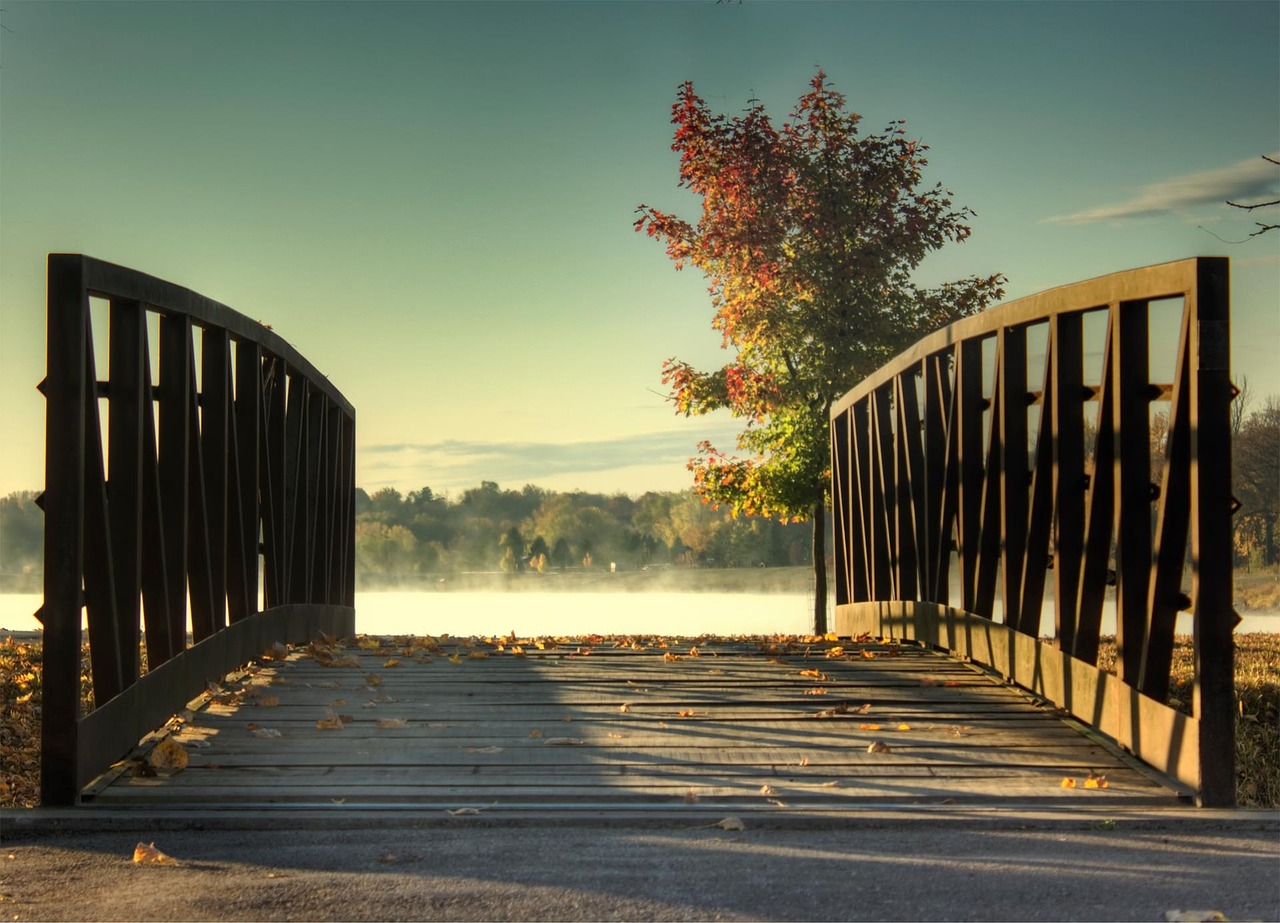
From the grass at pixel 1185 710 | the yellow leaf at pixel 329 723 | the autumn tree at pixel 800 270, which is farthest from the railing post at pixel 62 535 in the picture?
the autumn tree at pixel 800 270

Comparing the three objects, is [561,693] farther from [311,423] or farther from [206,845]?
[311,423]

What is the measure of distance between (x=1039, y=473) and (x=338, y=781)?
347 centimetres

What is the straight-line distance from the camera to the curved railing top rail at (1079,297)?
16.9ft

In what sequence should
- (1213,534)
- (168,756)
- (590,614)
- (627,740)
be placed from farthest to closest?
(590,614), (627,740), (168,756), (1213,534)

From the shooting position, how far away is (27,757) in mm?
7566

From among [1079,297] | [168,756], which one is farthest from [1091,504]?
[168,756]

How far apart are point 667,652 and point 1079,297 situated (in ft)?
11.8

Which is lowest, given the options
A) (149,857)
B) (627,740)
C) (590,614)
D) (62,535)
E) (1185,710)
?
(590,614)

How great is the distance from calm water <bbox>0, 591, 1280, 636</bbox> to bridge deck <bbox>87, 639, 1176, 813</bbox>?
412 inches

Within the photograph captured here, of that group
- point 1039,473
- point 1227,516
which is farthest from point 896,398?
point 1227,516

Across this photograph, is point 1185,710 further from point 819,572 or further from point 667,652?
point 819,572

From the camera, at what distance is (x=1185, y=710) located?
846 centimetres

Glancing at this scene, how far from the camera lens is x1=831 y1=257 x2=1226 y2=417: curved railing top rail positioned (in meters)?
5.14

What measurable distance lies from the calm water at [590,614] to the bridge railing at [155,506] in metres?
8.86
